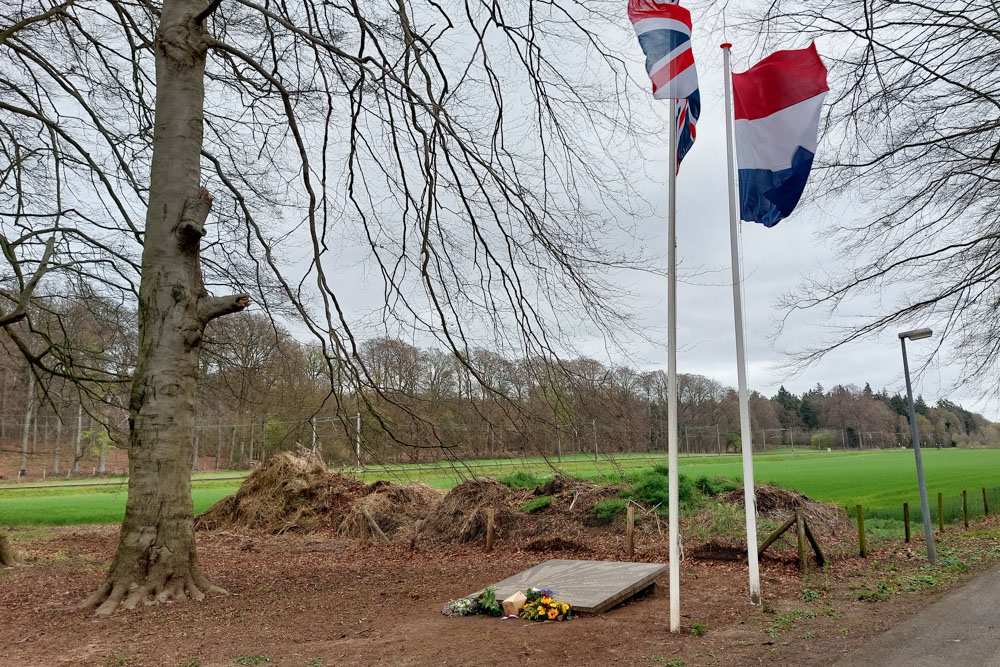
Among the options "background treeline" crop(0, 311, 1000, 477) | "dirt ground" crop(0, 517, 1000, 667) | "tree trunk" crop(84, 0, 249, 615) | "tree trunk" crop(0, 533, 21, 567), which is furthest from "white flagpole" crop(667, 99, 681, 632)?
"tree trunk" crop(0, 533, 21, 567)

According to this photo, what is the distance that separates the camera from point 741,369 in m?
7.72

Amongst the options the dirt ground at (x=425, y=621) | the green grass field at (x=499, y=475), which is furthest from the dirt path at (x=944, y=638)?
the green grass field at (x=499, y=475)

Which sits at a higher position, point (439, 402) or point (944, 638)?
point (439, 402)

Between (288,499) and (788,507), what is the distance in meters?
13.4

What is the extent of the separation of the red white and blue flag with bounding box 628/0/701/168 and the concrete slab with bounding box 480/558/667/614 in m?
5.38

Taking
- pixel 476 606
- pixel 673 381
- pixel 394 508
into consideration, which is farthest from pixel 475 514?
pixel 673 381

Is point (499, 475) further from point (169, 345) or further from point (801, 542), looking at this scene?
point (169, 345)

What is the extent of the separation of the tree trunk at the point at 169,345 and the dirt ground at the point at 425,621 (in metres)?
0.54

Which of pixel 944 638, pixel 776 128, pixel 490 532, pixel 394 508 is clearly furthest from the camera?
pixel 394 508

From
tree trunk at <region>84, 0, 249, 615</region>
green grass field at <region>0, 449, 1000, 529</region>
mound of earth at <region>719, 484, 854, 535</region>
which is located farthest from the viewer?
mound of earth at <region>719, 484, 854, 535</region>

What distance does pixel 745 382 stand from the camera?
312 inches

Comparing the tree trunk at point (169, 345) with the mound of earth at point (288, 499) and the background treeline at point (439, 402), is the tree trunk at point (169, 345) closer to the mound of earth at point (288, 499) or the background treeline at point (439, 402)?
the background treeline at point (439, 402)

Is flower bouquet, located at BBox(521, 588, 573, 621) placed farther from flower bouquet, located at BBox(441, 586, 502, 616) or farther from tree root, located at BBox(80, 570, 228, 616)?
tree root, located at BBox(80, 570, 228, 616)

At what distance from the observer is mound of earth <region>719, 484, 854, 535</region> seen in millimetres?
14531
